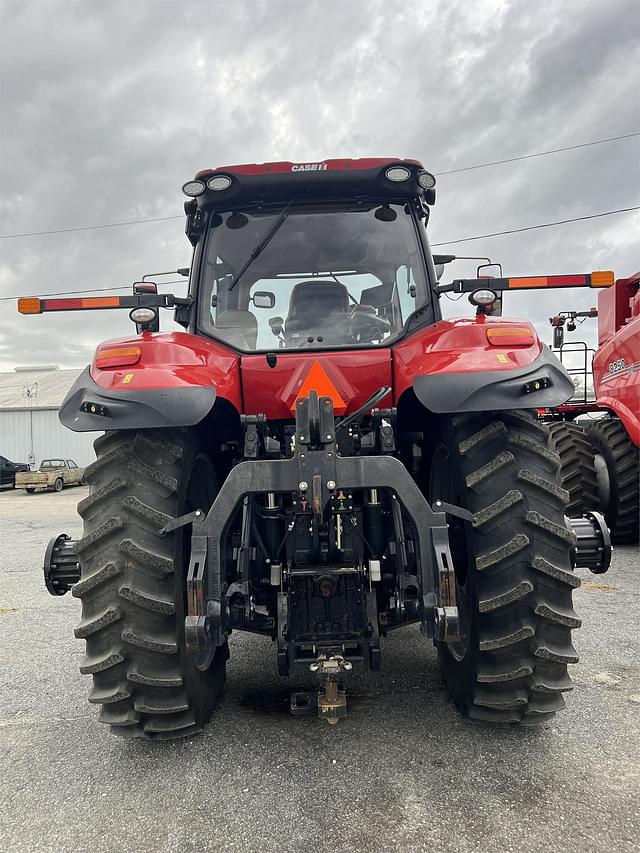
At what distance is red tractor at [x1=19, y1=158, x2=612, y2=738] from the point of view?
2.17 metres

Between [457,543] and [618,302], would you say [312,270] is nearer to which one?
[457,543]

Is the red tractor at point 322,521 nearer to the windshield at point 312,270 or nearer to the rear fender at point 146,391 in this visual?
the rear fender at point 146,391

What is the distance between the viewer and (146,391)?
7.34 feet

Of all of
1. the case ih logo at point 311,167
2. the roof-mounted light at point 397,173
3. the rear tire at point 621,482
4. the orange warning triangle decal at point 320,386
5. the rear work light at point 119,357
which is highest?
Result: the case ih logo at point 311,167

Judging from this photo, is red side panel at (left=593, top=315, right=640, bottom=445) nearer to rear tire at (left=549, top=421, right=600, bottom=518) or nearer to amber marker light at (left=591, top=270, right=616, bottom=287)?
rear tire at (left=549, top=421, right=600, bottom=518)

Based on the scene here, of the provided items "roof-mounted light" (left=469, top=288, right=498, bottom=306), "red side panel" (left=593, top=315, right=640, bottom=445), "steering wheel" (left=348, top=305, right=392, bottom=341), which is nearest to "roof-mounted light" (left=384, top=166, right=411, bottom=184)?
"steering wheel" (left=348, top=305, right=392, bottom=341)

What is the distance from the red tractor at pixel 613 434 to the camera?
642cm

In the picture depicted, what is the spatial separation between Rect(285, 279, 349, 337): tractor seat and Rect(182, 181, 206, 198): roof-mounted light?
675 millimetres

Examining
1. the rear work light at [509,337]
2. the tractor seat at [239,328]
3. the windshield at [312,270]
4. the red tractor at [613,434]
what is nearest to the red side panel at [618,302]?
the red tractor at [613,434]

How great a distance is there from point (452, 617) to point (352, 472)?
62 centimetres

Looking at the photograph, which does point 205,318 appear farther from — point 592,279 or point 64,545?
point 592,279

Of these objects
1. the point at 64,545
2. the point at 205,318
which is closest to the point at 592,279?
the point at 205,318

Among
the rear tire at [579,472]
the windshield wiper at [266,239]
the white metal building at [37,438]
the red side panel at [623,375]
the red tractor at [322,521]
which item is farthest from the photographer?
the white metal building at [37,438]

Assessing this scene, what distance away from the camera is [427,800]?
2.09 m
